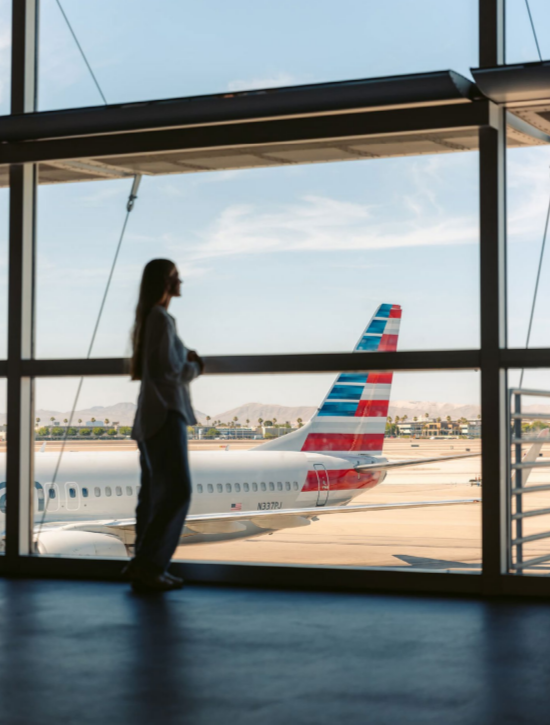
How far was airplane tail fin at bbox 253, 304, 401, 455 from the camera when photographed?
16.3m

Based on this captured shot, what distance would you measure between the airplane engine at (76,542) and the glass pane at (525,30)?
7.03 metres

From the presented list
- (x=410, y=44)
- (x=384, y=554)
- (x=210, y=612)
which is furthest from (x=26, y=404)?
(x=384, y=554)

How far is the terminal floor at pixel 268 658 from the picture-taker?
58.5 inches

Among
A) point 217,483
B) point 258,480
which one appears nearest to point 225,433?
point 258,480

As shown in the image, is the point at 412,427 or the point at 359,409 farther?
the point at 412,427

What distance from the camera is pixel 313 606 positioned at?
8.05 ft

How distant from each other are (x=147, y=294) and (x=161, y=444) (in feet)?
1.66

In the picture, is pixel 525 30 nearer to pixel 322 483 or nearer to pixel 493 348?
pixel 493 348

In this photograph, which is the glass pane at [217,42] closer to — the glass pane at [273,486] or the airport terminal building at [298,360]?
the airport terminal building at [298,360]

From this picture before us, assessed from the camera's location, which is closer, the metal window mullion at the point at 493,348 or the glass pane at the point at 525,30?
the metal window mullion at the point at 493,348

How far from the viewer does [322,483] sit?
1593 cm

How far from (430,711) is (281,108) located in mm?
1932

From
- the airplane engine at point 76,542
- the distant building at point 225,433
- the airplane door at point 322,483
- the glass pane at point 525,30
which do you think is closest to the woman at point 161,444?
the glass pane at point 525,30

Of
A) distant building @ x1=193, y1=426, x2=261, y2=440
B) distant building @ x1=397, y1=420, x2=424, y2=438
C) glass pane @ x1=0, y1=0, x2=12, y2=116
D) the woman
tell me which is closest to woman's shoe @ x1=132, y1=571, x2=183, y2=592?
the woman
